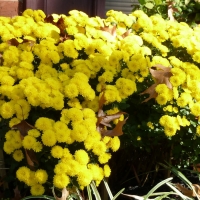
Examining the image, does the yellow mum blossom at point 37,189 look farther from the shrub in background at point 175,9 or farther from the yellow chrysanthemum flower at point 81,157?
the shrub in background at point 175,9

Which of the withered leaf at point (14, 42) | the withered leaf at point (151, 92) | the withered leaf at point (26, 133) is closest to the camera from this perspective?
the withered leaf at point (26, 133)

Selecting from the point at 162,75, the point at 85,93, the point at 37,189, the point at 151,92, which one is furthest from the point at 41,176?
the point at 162,75

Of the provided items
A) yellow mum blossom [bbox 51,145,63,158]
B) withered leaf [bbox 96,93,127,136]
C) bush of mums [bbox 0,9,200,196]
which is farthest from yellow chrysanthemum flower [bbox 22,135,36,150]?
withered leaf [bbox 96,93,127,136]

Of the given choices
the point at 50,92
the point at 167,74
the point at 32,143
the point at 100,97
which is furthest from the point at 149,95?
the point at 32,143

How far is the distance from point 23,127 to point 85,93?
1.16 ft

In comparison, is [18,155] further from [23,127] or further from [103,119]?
[103,119]

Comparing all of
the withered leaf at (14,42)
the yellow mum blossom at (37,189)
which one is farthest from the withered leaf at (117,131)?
the withered leaf at (14,42)

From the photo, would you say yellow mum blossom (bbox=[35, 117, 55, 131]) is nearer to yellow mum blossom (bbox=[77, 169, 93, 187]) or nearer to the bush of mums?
the bush of mums

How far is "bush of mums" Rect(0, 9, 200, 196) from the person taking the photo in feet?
7.81

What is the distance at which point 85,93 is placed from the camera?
2494 mm

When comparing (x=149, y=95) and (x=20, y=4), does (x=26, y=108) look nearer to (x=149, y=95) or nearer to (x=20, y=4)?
(x=149, y=95)

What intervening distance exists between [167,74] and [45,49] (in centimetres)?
69

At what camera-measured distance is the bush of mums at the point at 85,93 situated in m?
2.38

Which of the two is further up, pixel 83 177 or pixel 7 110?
pixel 7 110
